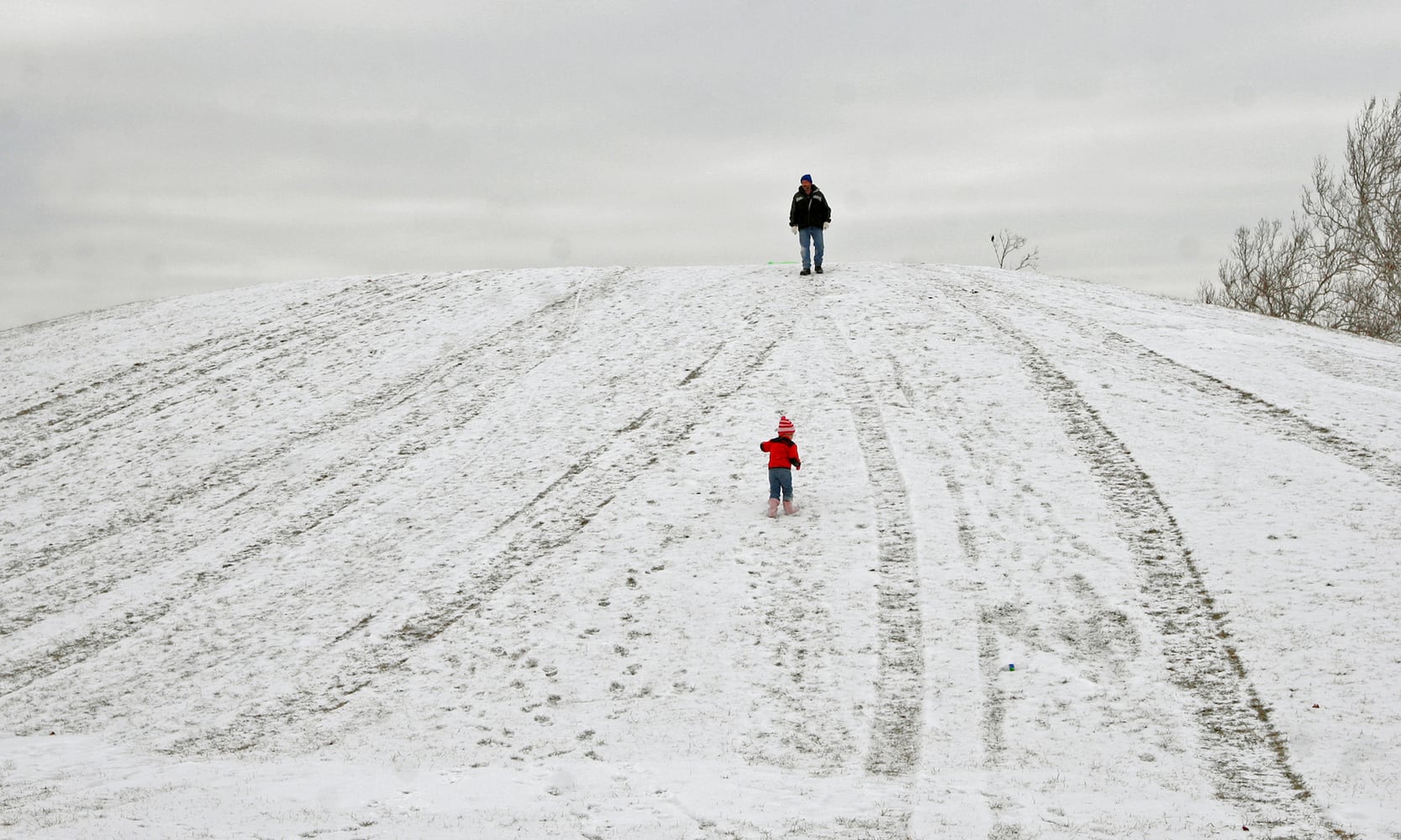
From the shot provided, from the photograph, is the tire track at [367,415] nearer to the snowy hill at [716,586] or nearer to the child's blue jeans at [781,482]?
the snowy hill at [716,586]

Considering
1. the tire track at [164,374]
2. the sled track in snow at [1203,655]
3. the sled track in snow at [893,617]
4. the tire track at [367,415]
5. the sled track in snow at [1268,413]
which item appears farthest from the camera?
the tire track at [164,374]

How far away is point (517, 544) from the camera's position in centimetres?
1203

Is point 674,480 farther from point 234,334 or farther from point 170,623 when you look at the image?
point 234,334

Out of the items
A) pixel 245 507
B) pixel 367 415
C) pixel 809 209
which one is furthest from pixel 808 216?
pixel 245 507

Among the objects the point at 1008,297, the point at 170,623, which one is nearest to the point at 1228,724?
the point at 170,623

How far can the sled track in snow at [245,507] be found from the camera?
11.2m

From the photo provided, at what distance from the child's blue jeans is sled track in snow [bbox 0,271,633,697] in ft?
19.5

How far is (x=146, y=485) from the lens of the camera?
14766 mm

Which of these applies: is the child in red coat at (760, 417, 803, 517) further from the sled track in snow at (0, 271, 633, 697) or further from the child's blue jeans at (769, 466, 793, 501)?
the sled track in snow at (0, 271, 633, 697)

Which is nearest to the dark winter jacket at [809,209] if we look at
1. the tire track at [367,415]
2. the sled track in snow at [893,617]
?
the tire track at [367,415]

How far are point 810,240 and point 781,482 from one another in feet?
36.7

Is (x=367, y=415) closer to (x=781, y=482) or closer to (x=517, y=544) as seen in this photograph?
(x=517, y=544)

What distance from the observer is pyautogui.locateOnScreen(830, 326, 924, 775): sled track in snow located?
8.06m

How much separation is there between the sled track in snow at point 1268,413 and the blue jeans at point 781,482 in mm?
6784
